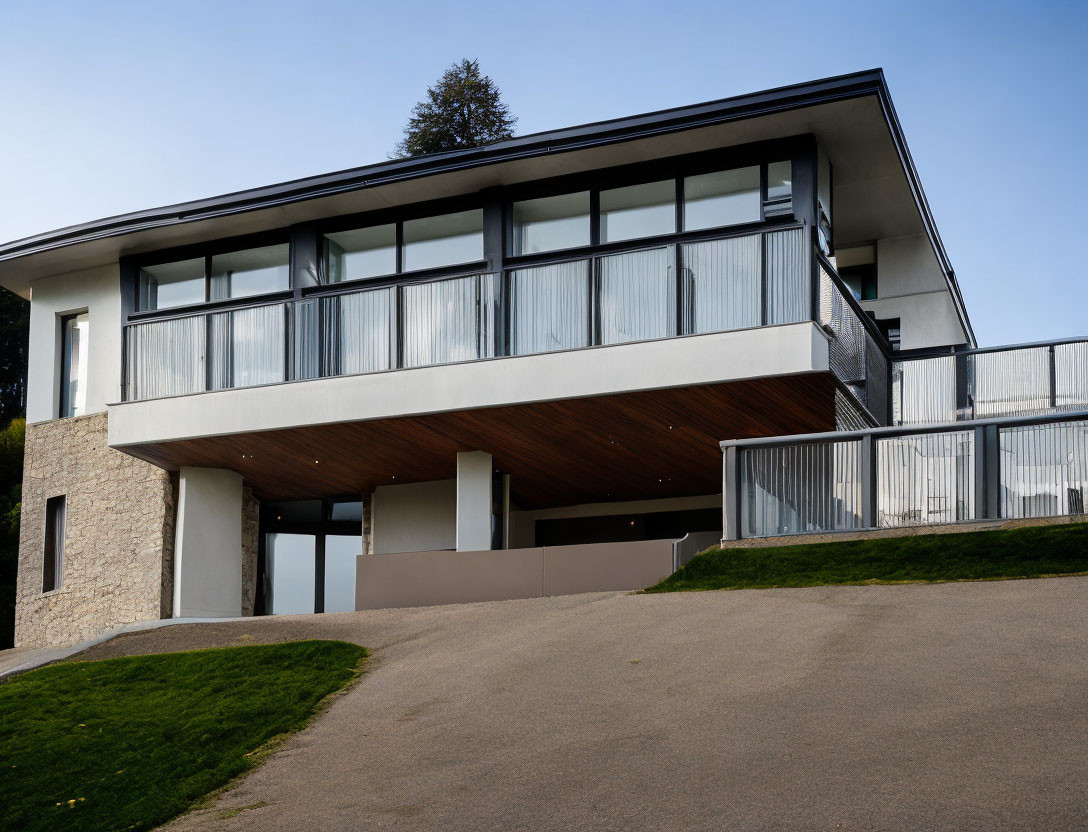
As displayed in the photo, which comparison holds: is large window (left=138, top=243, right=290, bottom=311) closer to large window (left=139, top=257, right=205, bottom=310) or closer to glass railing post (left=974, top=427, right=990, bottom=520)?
large window (left=139, top=257, right=205, bottom=310)

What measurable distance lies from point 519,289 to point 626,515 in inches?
323

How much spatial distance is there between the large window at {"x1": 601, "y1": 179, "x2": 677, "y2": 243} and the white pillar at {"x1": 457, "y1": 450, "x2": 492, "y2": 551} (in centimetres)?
439

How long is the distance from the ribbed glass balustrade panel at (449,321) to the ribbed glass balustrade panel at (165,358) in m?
4.03

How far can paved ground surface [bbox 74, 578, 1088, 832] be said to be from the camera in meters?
7.63

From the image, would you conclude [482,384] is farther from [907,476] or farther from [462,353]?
[907,476]

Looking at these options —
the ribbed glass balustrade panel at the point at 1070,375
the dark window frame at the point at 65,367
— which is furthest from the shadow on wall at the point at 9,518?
the ribbed glass balustrade panel at the point at 1070,375

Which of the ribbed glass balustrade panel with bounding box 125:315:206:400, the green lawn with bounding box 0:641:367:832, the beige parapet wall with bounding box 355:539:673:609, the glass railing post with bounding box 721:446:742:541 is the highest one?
the ribbed glass balustrade panel with bounding box 125:315:206:400

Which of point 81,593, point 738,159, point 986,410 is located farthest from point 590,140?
point 81,593

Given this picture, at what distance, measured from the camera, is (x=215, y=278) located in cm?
2384

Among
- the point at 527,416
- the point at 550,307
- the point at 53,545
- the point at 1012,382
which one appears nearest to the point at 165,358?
the point at 53,545

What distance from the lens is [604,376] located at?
19000 mm

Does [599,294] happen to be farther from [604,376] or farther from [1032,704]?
[1032,704]

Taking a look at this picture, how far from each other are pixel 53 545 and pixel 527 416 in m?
10.3

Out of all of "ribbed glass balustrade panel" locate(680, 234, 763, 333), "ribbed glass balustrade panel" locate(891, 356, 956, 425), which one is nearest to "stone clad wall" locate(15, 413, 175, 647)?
"ribbed glass balustrade panel" locate(680, 234, 763, 333)
